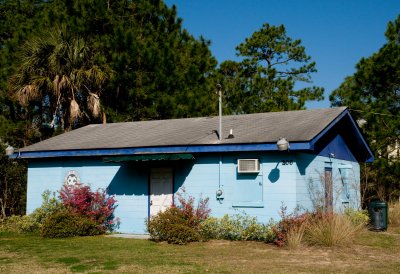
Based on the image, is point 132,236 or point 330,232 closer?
point 330,232

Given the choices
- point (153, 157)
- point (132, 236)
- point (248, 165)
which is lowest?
point (132, 236)

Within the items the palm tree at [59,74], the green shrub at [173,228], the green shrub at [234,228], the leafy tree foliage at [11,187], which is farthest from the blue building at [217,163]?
the palm tree at [59,74]

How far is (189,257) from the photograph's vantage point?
1167cm

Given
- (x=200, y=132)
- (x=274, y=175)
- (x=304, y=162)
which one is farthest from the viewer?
(x=200, y=132)

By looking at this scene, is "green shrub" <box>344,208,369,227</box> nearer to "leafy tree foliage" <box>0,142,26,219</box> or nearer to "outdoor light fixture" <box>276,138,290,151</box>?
"outdoor light fixture" <box>276,138,290,151</box>

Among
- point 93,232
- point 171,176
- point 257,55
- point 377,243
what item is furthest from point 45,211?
point 257,55

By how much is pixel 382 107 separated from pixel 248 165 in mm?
11197

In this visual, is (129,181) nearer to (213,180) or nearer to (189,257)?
(213,180)

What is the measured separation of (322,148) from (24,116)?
15924mm

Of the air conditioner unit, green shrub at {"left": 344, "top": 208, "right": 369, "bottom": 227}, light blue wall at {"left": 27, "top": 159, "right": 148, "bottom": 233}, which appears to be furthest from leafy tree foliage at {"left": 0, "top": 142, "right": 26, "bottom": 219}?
green shrub at {"left": 344, "top": 208, "right": 369, "bottom": 227}

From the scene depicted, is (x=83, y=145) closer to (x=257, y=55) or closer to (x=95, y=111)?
(x=95, y=111)

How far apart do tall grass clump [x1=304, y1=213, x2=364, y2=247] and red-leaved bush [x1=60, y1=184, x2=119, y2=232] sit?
21.4 ft

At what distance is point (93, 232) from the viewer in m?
16.3

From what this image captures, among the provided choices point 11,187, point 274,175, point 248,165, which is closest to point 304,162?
point 274,175
